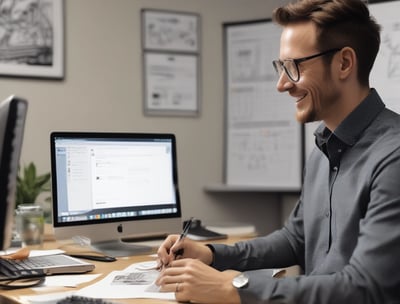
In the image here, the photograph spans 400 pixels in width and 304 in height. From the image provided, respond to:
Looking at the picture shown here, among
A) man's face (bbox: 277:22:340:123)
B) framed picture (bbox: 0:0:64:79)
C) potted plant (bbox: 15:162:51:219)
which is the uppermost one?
framed picture (bbox: 0:0:64:79)

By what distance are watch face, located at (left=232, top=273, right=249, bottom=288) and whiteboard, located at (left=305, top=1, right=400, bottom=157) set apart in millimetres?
1745

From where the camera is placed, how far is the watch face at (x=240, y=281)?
1208mm

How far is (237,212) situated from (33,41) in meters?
1.58

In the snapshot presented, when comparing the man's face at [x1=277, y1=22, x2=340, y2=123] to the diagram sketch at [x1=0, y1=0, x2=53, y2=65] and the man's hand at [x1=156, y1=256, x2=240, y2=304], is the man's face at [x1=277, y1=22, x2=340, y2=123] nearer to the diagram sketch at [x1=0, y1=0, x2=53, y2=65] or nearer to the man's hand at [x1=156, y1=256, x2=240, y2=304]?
the man's hand at [x1=156, y1=256, x2=240, y2=304]

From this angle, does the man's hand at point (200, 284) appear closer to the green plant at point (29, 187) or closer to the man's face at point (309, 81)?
the man's face at point (309, 81)

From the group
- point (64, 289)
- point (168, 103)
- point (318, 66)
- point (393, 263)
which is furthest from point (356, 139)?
point (168, 103)

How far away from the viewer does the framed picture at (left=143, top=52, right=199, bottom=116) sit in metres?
3.36

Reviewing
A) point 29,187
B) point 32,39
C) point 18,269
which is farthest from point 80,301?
point 32,39

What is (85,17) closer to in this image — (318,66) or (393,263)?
(318,66)

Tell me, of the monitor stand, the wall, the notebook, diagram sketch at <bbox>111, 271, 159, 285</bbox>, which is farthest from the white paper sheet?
the wall

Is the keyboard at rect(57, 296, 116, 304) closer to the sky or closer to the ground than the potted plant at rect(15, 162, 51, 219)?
closer to the ground

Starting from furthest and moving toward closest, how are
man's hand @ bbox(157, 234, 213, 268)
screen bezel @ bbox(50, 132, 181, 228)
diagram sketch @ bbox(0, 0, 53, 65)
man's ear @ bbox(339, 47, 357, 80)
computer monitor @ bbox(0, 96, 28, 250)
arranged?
1. diagram sketch @ bbox(0, 0, 53, 65)
2. screen bezel @ bbox(50, 132, 181, 228)
3. man's hand @ bbox(157, 234, 213, 268)
4. man's ear @ bbox(339, 47, 357, 80)
5. computer monitor @ bbox(0, 96, 28, 250)

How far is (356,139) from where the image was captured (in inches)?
56.2

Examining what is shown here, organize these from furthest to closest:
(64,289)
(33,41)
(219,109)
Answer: (219,109) → (33,41) → (64,289)
